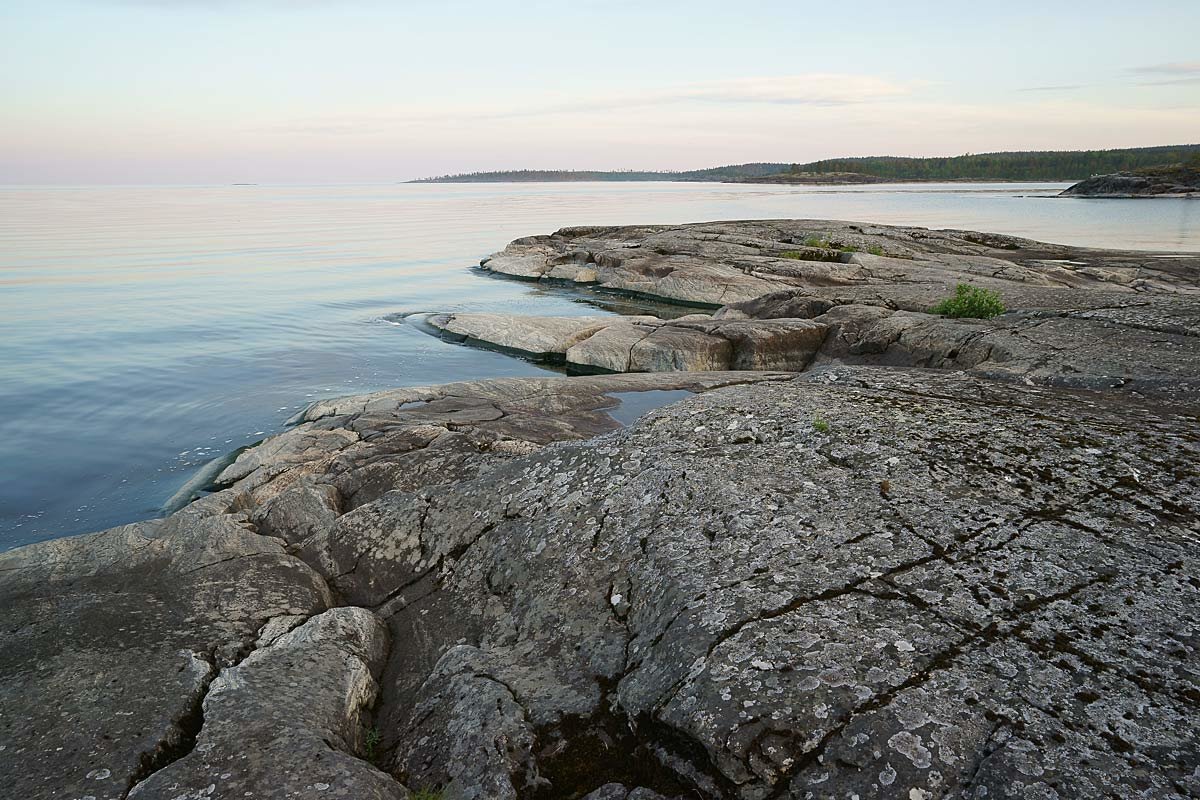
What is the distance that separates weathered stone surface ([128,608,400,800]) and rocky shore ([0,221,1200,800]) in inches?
1.0

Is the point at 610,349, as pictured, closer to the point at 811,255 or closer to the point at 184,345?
the point at 184,345

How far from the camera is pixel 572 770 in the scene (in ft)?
15.6

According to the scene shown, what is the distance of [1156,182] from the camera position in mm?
126750

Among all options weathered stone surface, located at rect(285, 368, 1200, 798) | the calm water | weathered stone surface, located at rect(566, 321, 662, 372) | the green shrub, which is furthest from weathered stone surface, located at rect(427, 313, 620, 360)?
weathered stone surface, located at rect(285, 368, 1200, 798)

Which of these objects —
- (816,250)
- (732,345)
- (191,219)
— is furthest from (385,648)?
(191,219)

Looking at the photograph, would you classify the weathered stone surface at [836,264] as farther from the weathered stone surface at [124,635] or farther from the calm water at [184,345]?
the weathered stone surface at [124,635]

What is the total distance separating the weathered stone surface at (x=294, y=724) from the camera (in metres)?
4.57

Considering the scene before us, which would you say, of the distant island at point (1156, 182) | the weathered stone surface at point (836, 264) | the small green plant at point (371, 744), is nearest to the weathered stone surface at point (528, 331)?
the weathered stone surface at point (836, 264)

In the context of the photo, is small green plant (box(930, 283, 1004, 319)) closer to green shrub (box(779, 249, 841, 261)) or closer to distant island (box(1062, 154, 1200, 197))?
green shrub (box(779, 249, 841, 261))

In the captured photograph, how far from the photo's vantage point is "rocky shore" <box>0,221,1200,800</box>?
14.1 ft

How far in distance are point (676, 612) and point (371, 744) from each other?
2.56 m

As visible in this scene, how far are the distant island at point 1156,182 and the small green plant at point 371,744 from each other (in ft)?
524

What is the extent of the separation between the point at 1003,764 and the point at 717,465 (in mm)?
3955

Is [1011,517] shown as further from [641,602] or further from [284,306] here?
[284,306]
